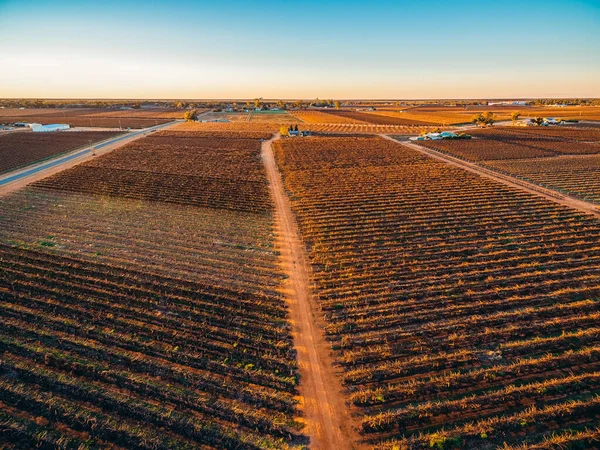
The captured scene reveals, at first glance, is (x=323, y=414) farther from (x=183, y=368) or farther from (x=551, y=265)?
(x=551, y=265)

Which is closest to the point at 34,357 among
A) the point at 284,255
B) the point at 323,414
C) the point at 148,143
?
the point at 323,414

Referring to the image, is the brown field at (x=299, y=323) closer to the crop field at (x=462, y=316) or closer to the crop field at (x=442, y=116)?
the crop field at (x=462, y=316)

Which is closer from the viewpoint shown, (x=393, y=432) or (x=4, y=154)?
(x=393, y=432)

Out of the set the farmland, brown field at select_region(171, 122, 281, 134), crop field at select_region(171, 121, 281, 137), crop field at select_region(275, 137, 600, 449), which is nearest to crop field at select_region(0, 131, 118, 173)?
brown field at select_region(171, 122, 281, 134)

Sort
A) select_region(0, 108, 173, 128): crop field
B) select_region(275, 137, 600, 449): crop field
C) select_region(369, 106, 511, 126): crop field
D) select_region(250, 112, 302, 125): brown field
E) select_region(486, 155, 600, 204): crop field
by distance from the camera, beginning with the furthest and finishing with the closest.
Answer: select_region(250, 112, 302, 125): brown field, select_region(369, 106, 511, 126): crop field, select_region(0, 108, 173, 128): crop field, select_region(486, 155, 600, 204): crop field, select_region(275, 137, 600, 449): crop field

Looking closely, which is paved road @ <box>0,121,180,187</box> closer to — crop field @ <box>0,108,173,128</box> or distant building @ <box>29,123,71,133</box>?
distant building @ <box>29,123,71,133</box>

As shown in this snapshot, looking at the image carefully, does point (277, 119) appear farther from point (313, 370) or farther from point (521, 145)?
point (313, 370)

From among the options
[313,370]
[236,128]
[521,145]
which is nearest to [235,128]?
[236,128]
